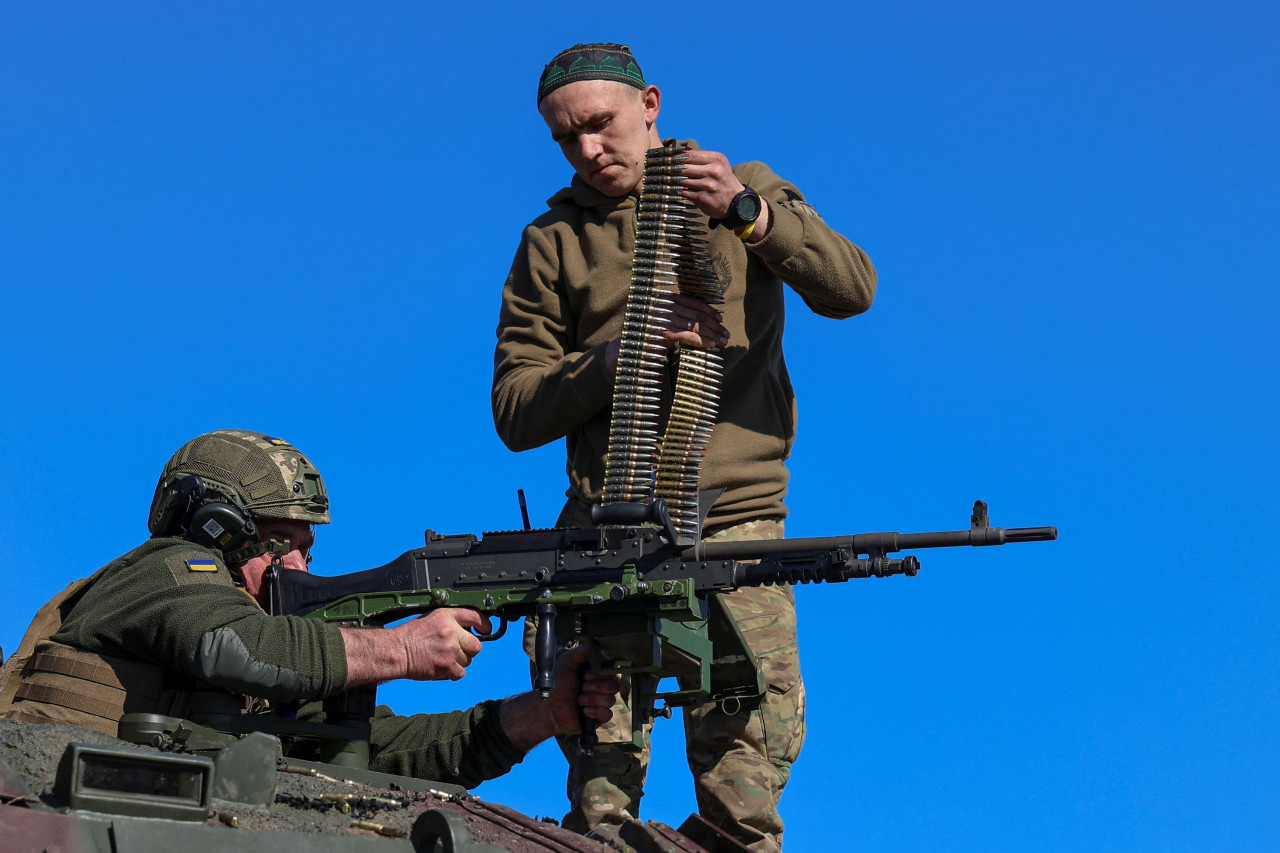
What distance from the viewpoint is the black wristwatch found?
31.9 ft

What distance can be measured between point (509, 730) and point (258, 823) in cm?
382

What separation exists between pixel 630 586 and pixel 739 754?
1.05 metres

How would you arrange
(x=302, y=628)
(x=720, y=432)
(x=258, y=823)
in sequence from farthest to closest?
(x=720, y=432)
(x=302, y=628)
(x=258, y=823)

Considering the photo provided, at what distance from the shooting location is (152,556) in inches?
347

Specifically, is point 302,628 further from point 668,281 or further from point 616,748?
point 668,281

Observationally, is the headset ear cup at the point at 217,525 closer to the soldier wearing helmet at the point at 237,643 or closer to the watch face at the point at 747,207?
the soldier wearing helmet at the point at 237,643

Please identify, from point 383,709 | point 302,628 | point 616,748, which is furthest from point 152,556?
point 616,748

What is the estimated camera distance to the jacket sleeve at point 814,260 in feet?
32.2

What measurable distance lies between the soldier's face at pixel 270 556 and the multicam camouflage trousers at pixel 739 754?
1.85 metres

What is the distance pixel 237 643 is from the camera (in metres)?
8.21

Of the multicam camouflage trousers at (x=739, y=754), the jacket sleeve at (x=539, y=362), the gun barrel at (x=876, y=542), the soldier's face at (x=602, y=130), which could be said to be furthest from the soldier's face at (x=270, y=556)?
the soldier's face at (x=602, y=130)

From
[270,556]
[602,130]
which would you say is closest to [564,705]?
[270,556]

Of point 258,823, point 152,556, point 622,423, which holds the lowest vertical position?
point 258,823

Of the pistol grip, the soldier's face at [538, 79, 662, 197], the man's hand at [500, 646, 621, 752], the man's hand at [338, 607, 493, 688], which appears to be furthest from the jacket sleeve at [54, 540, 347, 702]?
the soldier's face at [538, 79, 662, 197]
